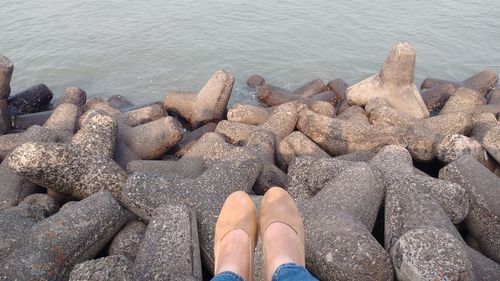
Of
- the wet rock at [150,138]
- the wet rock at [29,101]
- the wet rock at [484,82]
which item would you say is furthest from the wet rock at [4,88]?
the wet rock at [484,82]

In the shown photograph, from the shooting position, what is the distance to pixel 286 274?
9.74 feet

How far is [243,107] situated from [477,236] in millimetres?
4562

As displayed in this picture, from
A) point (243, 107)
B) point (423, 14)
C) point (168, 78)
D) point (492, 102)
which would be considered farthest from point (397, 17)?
point (243, 107)

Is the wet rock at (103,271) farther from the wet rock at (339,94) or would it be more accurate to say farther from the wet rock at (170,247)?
the wet rock at (339,94)

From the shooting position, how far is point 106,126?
239 inches

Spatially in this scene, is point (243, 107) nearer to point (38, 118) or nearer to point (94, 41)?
point (38, 118)

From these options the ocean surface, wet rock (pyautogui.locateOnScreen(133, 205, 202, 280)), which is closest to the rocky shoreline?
wet rock (pyautogui.locateOnScreen(133, 205, 202, 280))

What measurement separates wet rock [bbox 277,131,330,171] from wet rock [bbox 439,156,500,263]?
194 centimetres

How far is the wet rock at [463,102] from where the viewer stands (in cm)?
851

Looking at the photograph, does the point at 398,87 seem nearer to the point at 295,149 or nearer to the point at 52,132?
the point at 295,149

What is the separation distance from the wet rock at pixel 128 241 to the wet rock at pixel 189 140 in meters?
2.72

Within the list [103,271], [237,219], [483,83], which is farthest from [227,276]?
[483,83]

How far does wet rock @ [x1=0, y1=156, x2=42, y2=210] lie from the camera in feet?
17.3

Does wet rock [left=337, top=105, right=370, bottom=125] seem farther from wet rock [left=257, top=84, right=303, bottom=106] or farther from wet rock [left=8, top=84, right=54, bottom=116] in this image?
wet rock [left=8, top=84, right=54, bottom=116]
